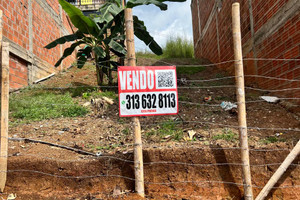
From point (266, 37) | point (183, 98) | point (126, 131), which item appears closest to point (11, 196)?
point (126, 131)

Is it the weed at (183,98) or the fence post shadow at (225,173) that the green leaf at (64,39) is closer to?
the weed at (183,98)

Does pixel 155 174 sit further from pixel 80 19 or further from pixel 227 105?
pixel 80 19

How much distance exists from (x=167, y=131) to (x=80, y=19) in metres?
3.57

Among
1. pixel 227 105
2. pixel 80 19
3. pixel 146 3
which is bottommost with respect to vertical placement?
pixel 227 105

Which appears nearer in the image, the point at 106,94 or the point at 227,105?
the point at 227,105

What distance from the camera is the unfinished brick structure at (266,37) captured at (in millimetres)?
3799

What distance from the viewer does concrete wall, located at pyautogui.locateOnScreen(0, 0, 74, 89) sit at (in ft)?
18.6

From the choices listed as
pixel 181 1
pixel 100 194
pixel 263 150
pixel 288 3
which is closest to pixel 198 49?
pixel 181 1

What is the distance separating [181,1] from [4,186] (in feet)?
17.8

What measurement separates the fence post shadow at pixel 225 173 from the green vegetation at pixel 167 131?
0.63 m

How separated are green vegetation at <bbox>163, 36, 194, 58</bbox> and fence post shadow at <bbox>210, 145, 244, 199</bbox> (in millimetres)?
8518

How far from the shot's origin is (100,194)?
2.90m

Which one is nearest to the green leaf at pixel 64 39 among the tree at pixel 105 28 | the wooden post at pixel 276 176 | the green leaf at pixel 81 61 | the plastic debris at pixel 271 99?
the tree at pixel 105 28

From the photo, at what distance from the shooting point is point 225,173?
Result: 121 inches
